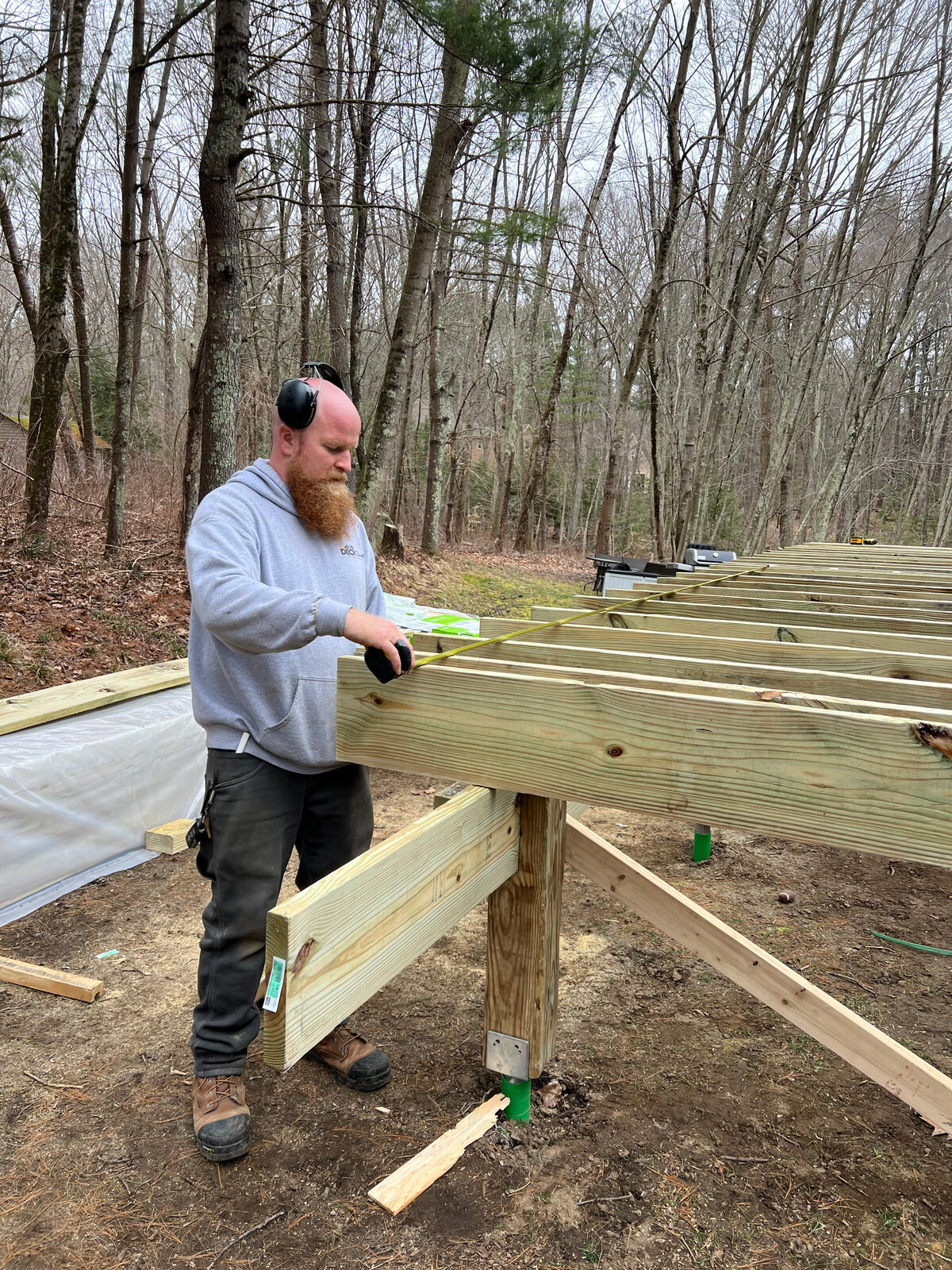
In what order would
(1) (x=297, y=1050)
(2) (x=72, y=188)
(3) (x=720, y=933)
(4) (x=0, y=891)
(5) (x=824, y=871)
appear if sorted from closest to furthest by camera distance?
(1) (x=297, y=1050) → (3) (x=720, y=933) → (4) (x=0, y=891) → (5) (x=824, y=871) → (2) (x=72, y=188)

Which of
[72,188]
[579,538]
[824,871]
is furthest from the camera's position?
[579,538]

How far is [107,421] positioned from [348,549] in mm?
23923

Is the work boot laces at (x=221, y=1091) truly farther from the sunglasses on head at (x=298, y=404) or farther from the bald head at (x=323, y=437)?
the sunglasses on head at (x=298, y=404)

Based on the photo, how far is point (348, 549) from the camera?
8.69 ft

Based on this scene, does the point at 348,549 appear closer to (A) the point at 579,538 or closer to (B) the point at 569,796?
(B) the point at 569,796

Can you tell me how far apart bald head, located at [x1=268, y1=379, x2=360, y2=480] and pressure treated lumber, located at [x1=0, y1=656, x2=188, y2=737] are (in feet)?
9.17

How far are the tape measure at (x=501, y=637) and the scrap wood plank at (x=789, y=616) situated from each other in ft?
0.17

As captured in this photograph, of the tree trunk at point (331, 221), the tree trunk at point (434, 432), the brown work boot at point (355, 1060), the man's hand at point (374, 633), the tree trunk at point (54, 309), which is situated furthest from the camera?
the tree trunk at point (434, 432)

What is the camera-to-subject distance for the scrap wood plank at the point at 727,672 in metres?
1.85

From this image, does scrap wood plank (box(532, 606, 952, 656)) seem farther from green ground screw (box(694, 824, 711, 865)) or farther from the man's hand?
green ground screw (box(694, 824, 711, 865))

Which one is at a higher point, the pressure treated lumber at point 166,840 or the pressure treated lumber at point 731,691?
the pressure treated lumber at point 731,691

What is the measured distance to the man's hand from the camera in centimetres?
181

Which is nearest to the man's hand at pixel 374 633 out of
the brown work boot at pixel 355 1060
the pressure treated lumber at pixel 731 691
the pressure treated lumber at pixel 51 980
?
the pressure treated lumber at pixel 731 691

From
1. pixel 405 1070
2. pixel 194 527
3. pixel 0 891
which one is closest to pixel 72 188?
pixel 0 891
